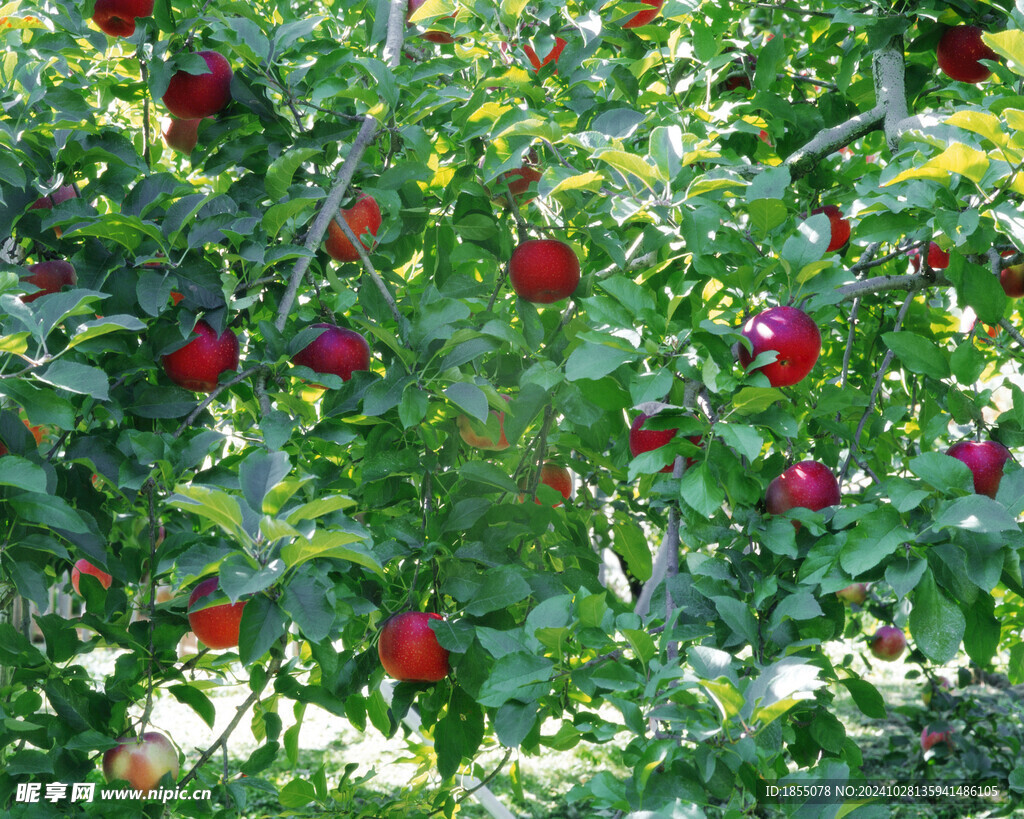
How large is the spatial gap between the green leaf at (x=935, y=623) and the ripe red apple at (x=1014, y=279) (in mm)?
1159

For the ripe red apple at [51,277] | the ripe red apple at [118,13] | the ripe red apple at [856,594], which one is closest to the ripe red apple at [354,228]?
the ripe red apple at [51,277]

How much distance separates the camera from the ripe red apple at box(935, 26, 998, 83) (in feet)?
6.79

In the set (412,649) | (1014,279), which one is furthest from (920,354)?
(412,649)

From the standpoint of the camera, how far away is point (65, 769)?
144 centimetres

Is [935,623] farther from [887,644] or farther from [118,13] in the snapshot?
[887,644]

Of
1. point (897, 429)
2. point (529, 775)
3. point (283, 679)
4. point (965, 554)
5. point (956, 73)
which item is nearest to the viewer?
point (965, 554)

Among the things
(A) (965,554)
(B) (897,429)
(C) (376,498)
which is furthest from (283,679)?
(B) (897,429)

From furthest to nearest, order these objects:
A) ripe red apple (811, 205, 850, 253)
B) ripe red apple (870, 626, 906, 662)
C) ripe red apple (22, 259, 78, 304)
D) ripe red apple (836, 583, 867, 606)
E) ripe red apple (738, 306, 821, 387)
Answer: ripe red apple (870, 626, 906, 662), ripe red apple (836, 583, 867, 606), ripe red apple (811, 205, 850, 253), ripe red apple (22, 259, 78, 304), ripe red apple (738, 306, 821, 387)

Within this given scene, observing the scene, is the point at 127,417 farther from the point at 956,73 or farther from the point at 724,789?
the point at 956,73

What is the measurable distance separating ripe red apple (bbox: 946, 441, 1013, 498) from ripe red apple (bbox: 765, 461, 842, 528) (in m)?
0.20

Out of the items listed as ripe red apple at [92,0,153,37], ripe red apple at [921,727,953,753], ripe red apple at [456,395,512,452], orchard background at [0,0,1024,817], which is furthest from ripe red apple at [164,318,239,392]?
ripe red apple at [921,727,953,753]

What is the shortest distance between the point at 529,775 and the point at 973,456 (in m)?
4.38

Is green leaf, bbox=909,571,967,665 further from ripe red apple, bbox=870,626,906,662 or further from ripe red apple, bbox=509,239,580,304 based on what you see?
ripe red apple, bbox=870,626,906,662

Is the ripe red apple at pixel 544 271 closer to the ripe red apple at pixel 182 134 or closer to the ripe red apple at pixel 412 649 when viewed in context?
the ripe red apple at pixel 412 649
